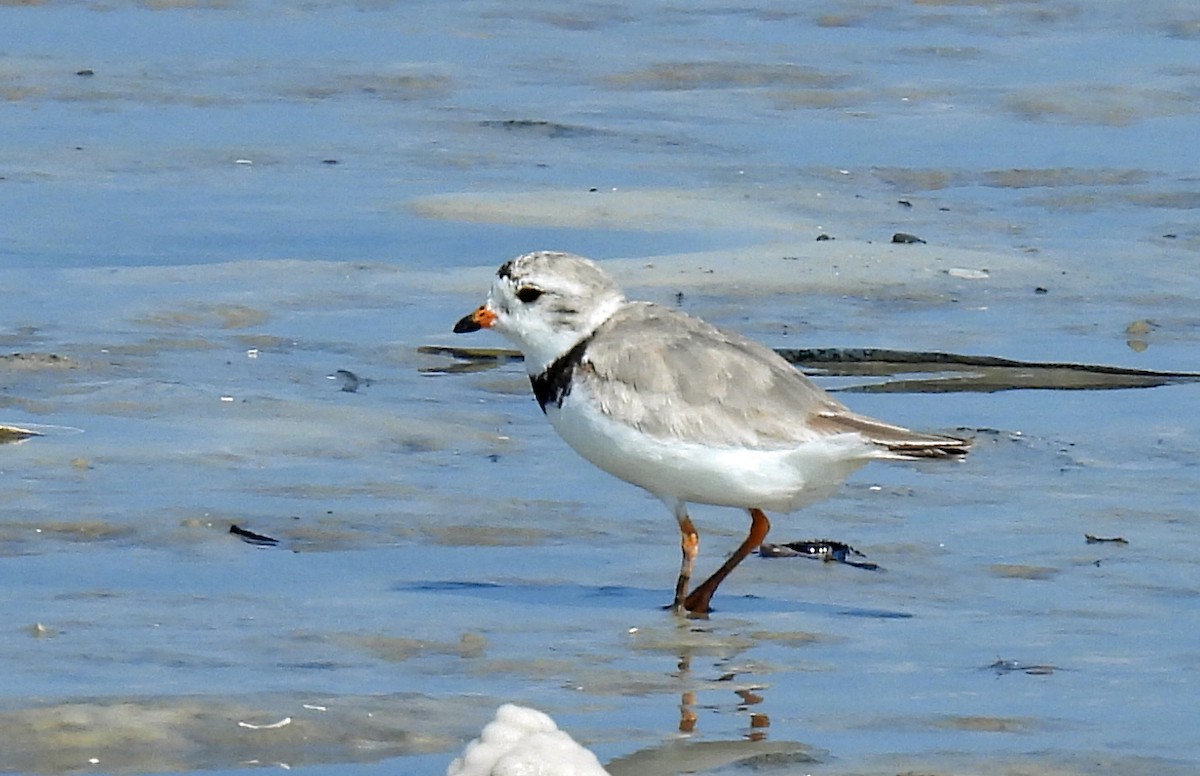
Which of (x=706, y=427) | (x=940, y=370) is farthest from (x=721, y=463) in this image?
(x=940, y=370)

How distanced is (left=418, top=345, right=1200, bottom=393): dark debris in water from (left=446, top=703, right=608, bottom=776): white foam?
3.78 meters

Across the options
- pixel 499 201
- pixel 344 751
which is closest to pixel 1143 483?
pixel 344 751

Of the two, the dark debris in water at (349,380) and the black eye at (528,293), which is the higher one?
the black eye at (528,293)

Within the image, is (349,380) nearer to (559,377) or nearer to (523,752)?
(559,377)

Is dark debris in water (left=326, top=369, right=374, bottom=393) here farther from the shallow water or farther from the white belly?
the white belly

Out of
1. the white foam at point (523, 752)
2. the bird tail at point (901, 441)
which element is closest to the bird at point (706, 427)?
the bird tail at point (901, 441)

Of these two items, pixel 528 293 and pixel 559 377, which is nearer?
pixel 559 377

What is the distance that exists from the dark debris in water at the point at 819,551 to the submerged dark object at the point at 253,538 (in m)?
1.21

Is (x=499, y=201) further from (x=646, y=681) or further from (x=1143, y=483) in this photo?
(x=646, y=681)

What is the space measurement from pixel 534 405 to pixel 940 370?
4.34 ft

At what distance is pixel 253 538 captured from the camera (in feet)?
19.5

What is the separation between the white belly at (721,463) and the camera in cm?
575

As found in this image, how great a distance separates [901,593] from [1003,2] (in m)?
10.0

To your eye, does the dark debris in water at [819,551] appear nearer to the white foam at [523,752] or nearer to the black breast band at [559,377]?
the black breast band at [559,377]
